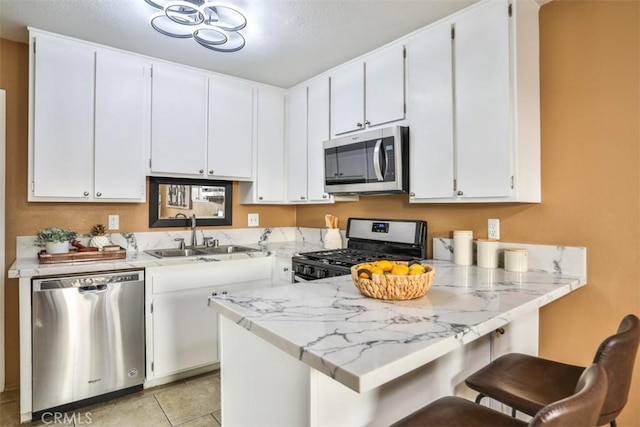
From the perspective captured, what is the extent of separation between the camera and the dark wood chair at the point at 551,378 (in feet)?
3.59

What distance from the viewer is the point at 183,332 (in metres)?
2.52

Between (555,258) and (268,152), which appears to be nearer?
(555,258)

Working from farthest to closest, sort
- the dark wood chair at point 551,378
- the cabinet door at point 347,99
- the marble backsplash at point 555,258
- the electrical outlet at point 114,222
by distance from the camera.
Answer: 1. the electrical outlet at point 114,222
2. the cabinet door at point 347,99
3. the marble backsplash at point 555,258
4. the dark wood chair at point 551,378

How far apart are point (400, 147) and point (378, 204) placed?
2.30 feet

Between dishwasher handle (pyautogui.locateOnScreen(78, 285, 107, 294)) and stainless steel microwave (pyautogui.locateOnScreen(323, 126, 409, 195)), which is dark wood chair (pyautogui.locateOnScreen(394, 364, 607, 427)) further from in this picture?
dishwasher handle (pyautogui.locateOnScreen(78, 285, 107, 294))

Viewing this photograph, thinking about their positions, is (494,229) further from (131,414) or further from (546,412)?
(131,414)

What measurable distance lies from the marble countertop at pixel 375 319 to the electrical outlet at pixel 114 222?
183 centimetres

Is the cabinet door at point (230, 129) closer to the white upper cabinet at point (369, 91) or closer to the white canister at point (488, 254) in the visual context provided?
the white upper cabinet at point (369, 91)

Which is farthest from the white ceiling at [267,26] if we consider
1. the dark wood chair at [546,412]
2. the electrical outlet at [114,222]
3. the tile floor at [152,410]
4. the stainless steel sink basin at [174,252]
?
the tile floor at [152,410]

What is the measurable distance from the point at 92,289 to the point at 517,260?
2.48m

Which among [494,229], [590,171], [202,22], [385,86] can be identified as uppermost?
[202,22]

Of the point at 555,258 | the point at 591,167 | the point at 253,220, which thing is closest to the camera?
the point at 591,167

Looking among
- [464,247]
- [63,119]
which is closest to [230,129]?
[63,119]

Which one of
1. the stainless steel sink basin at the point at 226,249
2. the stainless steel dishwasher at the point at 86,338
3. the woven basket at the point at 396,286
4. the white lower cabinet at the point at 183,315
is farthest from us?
the stainless steel sink basin at the point at 226,249
